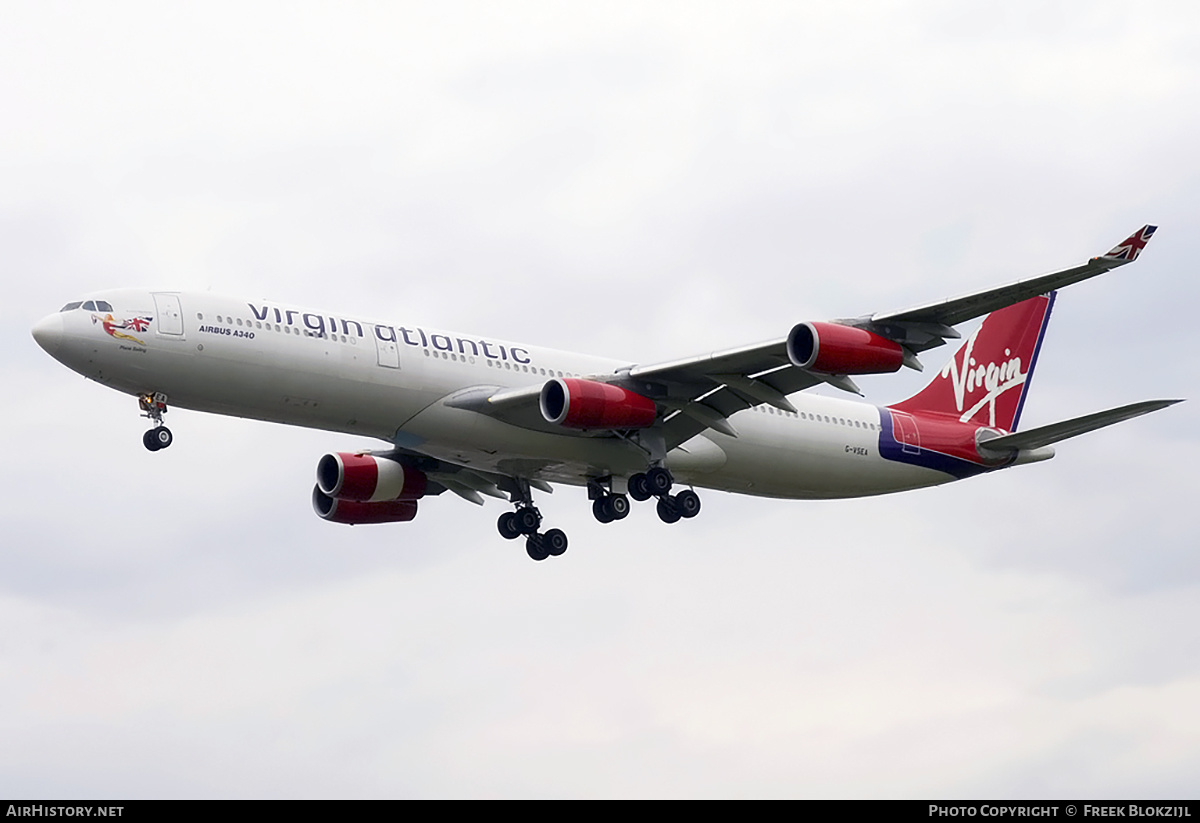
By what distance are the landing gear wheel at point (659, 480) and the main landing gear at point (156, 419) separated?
12790 millimetres

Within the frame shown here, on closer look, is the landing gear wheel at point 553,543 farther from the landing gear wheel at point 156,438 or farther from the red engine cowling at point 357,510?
the landing gear wheel at point 156,438

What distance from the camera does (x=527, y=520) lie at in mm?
50531

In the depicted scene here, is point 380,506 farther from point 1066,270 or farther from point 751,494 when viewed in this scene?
point 1066,270

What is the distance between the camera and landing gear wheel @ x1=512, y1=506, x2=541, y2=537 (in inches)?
1989

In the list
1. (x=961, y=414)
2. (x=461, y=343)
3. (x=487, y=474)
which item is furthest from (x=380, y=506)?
(x=961, y=414)

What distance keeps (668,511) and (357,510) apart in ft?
32.2

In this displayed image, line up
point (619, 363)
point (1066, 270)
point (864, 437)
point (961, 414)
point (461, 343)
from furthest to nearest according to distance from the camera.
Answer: point (961, 414)
point (864, 437)
point (619, 363)
point (461, 343)
point (1066, 270)

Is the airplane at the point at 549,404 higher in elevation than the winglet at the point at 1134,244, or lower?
higher

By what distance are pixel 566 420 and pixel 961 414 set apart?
1688 cm

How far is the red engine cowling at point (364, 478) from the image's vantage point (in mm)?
48500

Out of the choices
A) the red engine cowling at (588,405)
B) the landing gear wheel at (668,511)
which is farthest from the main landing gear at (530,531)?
the red engine cowling at (588,405)

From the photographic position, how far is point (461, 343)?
44.1 meters

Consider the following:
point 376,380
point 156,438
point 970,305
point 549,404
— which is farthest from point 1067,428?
point 156,438

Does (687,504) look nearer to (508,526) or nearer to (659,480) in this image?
(659,480)
